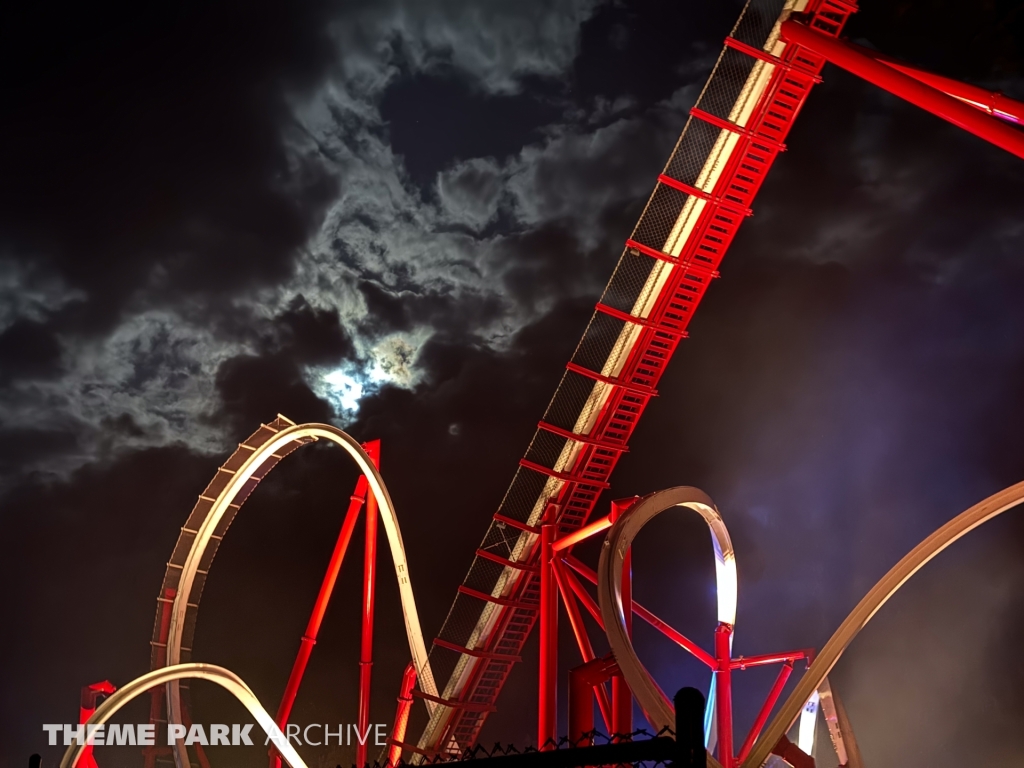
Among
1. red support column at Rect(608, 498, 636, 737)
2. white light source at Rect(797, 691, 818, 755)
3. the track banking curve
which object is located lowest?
white light source at Rect(797, 691, 818, 755)

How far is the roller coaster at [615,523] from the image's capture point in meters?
12.5

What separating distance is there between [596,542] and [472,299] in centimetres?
821

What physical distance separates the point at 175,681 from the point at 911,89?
→ 13376 mm

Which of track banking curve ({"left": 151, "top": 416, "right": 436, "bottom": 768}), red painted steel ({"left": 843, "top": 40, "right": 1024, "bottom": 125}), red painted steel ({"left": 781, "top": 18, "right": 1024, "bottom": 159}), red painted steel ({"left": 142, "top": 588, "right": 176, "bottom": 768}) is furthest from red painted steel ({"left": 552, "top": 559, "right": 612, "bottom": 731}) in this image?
red painted steel ({"left": 843, "top": 40, "right": 1024, "bottom": 125})

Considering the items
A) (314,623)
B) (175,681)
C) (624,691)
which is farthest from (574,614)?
(175,681)

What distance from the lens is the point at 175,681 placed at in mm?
15156

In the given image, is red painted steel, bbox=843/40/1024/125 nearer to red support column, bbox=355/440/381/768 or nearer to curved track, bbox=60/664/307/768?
red support column, bbox=355/440/381/768

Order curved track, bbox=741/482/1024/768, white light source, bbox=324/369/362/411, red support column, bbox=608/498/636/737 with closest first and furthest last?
curved track, bbox=741/482/1024/768, red support column, bbox=608/498/636/737, white light source, bbox=324/369/362/411

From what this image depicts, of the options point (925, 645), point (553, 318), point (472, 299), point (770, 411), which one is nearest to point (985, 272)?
point (770, 411)

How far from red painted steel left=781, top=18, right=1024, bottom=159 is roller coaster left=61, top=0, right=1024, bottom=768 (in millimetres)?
43

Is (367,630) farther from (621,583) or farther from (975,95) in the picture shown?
(975,95)

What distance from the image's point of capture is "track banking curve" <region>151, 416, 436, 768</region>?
1556 centimetres

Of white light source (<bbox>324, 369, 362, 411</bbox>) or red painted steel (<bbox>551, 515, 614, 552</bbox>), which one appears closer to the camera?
red painted steel (<bbox>551, 515, 614, 552</bbox>)

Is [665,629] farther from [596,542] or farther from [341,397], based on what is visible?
[341,397]
